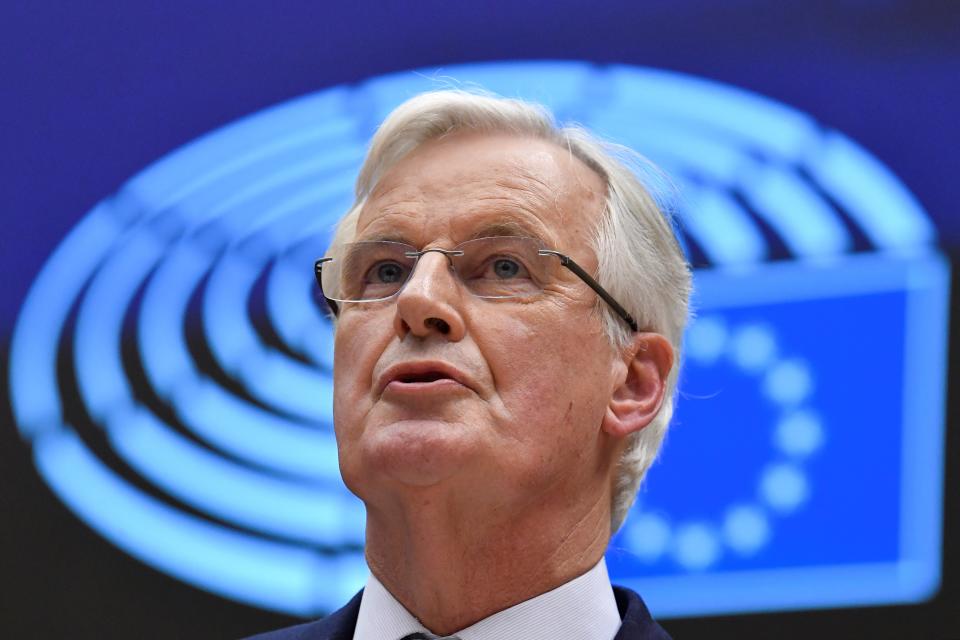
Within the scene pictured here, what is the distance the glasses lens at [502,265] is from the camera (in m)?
2.26

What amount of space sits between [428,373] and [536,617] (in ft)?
Answer: 1.45

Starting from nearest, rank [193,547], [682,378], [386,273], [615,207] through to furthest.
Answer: [386,273]
[615,207]
[682,378]
[193,547]

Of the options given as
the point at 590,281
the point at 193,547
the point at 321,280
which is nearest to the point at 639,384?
the point at 590,281

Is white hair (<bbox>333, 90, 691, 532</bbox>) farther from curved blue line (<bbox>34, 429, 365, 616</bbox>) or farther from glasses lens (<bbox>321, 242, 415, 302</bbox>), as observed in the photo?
curved blue line (<bbox>34, 429, 365, 616</bbox>)

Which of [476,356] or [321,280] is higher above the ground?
[321,280]

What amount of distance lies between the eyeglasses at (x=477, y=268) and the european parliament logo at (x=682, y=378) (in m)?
0.63

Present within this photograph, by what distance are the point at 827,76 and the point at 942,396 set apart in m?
0.78

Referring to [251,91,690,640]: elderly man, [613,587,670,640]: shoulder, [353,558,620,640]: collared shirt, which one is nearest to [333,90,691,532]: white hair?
[251,91,690,640]: elderly man

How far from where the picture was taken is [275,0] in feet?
11.5

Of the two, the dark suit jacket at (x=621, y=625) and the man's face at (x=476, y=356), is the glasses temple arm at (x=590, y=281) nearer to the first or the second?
the man's face at (x=476, y=356)

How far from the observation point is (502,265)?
229 cm

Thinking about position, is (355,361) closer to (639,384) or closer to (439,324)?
(439,324)

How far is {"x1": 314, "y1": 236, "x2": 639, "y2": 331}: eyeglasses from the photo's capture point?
2.26 metres

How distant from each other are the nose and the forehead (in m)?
0.10
